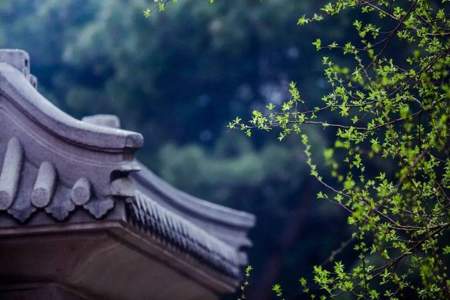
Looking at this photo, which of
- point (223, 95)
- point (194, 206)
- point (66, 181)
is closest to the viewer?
point (66, 181)

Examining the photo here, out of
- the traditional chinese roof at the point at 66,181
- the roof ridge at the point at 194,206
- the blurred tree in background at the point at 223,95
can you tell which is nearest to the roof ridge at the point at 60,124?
the traditional chinese roof at the point at 66,181

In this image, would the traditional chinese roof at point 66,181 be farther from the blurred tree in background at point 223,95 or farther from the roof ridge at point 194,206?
the blurred tree in background at point 223,95

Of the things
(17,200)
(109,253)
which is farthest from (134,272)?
(17,200)

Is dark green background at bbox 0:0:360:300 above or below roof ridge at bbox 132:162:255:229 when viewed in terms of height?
above

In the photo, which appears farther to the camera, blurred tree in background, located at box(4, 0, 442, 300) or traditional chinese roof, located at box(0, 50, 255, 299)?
blurred tree in background, located at box(4, 0, 442, 300)

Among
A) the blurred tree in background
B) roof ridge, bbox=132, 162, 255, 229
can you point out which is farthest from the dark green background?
roof ridge, bbox=132, 162, 255, 229

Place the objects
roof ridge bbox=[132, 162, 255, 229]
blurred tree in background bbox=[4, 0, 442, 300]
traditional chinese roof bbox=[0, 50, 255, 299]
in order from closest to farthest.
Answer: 1. traditional chinese roof bbox=[0, 50, 255, 299]
2. roof ridge bbox=[132, 162, 255, 229]
3. blurred tree in background bbox=[4, 0, 442, 300]

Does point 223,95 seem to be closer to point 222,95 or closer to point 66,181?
point 222,95

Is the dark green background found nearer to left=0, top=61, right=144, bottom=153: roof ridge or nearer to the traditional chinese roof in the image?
the traditional chinese roof

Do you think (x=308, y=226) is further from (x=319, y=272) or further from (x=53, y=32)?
(x=319, y=272)

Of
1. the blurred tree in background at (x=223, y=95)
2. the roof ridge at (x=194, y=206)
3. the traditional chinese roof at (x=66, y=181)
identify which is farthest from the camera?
the blurred tree in background at (x=223, y=95)

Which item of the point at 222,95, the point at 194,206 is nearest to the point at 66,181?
the point at 194,206

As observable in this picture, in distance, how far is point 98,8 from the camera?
14.7 metres

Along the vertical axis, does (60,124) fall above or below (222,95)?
below
